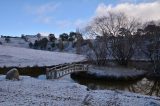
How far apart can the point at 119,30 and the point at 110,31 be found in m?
1.64

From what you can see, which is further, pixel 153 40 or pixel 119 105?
pixel 153 40

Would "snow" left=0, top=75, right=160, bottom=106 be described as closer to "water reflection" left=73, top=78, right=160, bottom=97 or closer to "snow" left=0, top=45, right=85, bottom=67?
"water reflection" left=73, top=78, right=160, bottom=97

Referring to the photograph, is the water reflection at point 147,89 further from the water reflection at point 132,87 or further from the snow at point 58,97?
the snow at point 58,97

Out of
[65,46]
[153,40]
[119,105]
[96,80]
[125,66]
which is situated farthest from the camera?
[65,46]

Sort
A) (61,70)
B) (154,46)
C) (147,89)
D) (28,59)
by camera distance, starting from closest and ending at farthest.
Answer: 1. (147,89)
2. (61,70)
3. (154,46)
4. (28,59)

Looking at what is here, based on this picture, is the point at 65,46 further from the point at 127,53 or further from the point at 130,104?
the point at 130,104

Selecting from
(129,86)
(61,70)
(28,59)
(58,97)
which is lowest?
(129,86)

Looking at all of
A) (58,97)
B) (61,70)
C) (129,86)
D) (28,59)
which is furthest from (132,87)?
(28,59)

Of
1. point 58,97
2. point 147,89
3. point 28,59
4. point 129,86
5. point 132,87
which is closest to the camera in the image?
point 58,97

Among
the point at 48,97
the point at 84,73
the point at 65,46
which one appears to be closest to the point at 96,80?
the point at 84,73

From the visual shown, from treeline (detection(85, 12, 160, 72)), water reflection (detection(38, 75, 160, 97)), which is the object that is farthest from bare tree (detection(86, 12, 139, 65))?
water reflection (detection(38, 75, 160, 97))

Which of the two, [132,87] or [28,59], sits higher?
[28,59]

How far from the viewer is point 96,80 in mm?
36906

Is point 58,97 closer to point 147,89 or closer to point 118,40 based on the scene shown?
point 147,89
